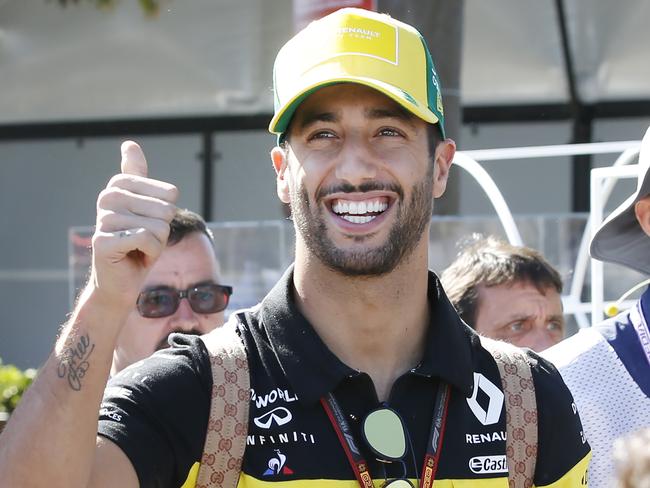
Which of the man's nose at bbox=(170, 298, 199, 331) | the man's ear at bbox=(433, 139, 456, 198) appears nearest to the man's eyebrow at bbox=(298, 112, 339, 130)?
the man's ear at bbox=(433, 139, 456, 198)

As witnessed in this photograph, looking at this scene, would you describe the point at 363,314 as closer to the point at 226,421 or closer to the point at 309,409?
the point at 309,409

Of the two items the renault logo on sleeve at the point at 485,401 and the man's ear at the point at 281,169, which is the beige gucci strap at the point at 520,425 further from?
the man's ear at the point at 281,169

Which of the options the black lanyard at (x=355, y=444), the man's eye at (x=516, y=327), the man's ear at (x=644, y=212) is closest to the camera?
the black lanyard at (x=355, y=444)

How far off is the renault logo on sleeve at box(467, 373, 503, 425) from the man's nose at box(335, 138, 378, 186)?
468 mm

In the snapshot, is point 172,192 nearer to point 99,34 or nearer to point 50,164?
point 99,34

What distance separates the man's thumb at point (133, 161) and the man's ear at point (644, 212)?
60.6 inches

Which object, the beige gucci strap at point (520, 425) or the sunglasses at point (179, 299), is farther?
the sunglasses at point (179, 299)

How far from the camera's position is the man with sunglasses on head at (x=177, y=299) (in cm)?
381

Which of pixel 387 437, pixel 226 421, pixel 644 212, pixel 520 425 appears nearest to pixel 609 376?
pixel 644 212

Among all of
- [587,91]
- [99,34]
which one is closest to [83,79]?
[99,34]

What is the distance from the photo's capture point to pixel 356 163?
2404 millimetres

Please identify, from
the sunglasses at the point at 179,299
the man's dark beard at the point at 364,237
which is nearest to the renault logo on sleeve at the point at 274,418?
the man's dark beard at the point at 364,237

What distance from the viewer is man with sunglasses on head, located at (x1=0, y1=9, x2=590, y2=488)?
220 cm

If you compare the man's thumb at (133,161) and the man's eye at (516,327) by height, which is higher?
the man's thumb at (133,161)
